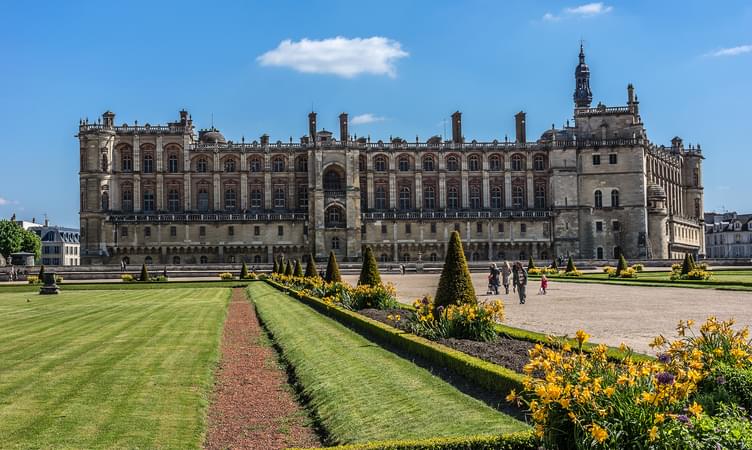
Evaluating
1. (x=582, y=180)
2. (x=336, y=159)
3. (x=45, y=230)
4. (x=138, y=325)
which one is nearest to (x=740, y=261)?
(x=582, y=180)

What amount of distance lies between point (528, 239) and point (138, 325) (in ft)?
204

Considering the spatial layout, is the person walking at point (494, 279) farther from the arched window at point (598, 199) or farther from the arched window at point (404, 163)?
the arched window at point (404, 163)

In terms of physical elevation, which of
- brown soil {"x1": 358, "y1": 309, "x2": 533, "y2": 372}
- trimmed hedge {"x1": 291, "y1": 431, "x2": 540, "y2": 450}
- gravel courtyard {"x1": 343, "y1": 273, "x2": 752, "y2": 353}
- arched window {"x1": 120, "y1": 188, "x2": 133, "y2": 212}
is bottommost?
trimmed hedge {"x1": 291, "y1": 431, "x2": 540, "y2": 450}

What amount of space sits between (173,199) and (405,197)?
79.1ft

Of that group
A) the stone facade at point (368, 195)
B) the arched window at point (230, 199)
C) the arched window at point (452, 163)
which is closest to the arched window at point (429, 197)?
the stone facade at point (368, 195)

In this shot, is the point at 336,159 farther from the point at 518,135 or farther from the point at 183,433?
the point at 183,433

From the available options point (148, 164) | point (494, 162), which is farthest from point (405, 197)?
point (148, 164)

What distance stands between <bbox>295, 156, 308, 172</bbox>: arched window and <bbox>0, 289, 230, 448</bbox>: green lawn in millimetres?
58843

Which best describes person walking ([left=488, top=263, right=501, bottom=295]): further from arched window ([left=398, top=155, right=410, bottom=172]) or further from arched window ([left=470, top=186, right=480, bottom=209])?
arched window ([left=398, top=155, right=410, bottom=172])

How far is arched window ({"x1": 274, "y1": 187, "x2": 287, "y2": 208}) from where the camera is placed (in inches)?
3270

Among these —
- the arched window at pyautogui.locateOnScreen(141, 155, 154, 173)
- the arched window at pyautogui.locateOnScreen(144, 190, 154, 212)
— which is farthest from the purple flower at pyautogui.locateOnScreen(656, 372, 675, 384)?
the arched window at pyautogui.locateOnScreen(141, 155, 154, 173)

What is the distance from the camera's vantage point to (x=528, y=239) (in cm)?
8006

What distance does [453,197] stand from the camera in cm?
8412

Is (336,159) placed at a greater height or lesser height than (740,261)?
greater
